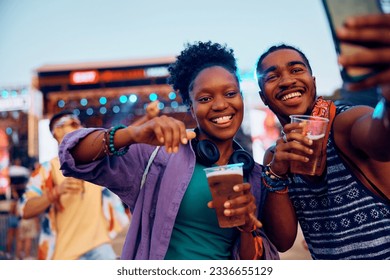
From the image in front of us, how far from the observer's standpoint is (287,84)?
160 cm

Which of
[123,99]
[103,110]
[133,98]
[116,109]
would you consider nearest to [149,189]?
[103,110]

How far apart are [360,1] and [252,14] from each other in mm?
976

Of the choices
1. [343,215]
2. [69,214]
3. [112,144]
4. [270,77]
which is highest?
[270,77]

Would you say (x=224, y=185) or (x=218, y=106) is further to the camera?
(x=218, y=106)

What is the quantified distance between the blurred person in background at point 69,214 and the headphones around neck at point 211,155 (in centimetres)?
136

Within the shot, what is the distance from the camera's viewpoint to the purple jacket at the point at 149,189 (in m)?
1.54

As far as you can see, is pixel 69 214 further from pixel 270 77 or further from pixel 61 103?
pixel 61 103

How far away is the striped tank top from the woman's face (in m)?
0.34

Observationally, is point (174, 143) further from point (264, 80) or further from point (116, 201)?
point (116, 201)

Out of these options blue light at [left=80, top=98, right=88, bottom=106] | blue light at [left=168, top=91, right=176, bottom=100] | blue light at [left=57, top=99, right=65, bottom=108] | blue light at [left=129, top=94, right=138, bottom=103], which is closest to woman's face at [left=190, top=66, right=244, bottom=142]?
A: blue light at [left=168, top=91, right=176, bottom=100]

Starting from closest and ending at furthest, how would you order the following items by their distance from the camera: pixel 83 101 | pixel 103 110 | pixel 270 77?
pixel 270 77 < pixel 83 101 < pixel 103 110

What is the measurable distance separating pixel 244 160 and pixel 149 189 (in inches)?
14.8

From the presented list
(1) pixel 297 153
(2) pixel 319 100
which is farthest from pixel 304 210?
(2) pixel 319 100

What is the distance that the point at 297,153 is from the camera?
142 centimetres
